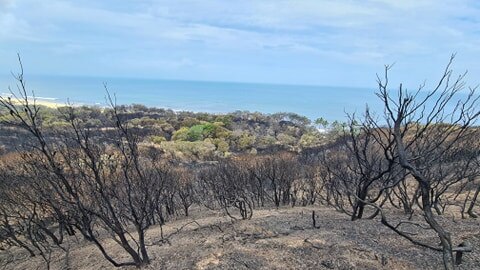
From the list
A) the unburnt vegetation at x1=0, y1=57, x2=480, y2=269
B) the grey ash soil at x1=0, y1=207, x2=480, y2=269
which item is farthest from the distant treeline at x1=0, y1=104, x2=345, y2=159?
the grey ash soil at x1=0, y1=207, x2=480, y2=269

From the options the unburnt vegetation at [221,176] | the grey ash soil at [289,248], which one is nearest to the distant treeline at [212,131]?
the unburnt vegetation at [221,176]

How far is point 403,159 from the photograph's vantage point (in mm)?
5148

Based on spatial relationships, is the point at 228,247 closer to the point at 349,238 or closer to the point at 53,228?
the point at 349,238

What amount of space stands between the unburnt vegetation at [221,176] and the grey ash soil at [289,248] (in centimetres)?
24

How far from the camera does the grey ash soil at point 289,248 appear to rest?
6.37 m

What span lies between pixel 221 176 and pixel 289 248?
31.7 feet

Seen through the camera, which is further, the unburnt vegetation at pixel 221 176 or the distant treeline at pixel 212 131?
the distant treeline at pixel 212 131

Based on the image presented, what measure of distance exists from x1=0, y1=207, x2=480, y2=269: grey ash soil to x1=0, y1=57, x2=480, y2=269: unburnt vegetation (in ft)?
0.77

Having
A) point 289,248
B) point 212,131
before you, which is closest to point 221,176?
point 289,248

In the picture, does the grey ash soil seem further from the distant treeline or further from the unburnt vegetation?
the distant treeline

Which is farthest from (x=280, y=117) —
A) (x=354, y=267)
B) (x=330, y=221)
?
(x=354, y=267)

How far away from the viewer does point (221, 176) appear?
1655 centimetres

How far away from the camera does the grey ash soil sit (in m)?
6.37

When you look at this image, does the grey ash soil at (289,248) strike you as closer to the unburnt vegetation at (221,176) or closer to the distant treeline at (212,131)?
the unburnt vegetation at (221,176)
